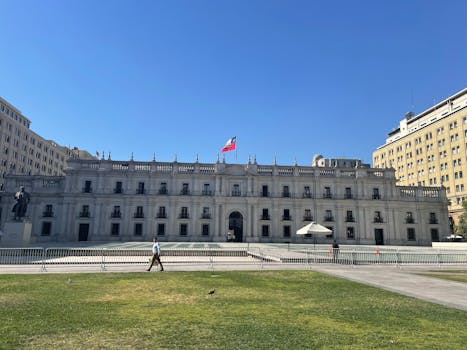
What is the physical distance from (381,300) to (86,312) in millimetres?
7412

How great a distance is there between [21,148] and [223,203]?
155 feet

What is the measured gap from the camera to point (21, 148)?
65.9 meters

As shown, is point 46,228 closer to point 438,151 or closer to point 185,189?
point 185,189

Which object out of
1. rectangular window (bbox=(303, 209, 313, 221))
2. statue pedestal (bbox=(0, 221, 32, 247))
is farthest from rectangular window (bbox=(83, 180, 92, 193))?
rectangular window (bbox=(303, 209, 313, 221))

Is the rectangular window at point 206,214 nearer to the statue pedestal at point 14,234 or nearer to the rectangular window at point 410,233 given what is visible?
the statue pedestal at point 14,234

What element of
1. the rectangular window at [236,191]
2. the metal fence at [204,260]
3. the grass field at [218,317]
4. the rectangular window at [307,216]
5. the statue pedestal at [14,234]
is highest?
the rectangular window at [236,191]

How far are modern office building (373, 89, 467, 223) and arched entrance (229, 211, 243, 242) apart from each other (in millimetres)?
31756

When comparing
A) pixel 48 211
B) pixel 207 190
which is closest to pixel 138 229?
pixel 207 190

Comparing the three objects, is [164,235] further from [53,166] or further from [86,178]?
[53,166]

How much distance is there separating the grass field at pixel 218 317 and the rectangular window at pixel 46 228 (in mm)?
41611

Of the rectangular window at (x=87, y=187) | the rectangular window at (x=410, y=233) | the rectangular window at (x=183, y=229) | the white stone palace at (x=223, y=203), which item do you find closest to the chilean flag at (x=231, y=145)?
the white stone palace at (x=223, y=203)

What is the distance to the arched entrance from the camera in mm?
49906

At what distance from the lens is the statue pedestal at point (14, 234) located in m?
24.7

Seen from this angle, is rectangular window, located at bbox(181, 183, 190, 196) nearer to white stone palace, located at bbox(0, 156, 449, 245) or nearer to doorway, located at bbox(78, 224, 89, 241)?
white stone palace, located at bbox(0, 156, 449, 245)
